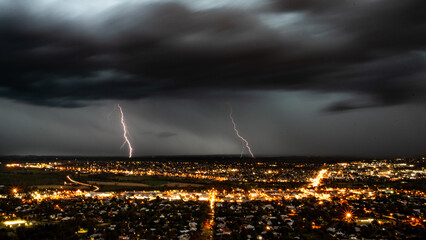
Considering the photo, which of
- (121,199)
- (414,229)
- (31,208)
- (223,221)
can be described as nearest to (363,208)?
(414,229)

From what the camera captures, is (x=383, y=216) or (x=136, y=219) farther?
(x=383, y=216)

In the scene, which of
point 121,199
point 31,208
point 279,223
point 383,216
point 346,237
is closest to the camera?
point 346,237

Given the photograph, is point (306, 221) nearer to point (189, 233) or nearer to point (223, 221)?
point (223, 221)

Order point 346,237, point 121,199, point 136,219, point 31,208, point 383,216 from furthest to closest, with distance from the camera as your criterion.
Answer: point 121,199 < point 31,208 < point 383,216 < point 136,219 < point 346,237

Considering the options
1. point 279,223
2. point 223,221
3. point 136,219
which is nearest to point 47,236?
point 136,219

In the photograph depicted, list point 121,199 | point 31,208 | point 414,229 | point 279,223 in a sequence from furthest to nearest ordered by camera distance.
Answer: point 121,199, point 31,208, point 279,223, point 414,229

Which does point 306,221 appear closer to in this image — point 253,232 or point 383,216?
point 253,232

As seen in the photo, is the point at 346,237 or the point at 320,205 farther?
the point at 320,205

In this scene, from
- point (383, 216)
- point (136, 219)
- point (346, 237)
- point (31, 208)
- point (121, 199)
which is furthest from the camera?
point (121, 199)
